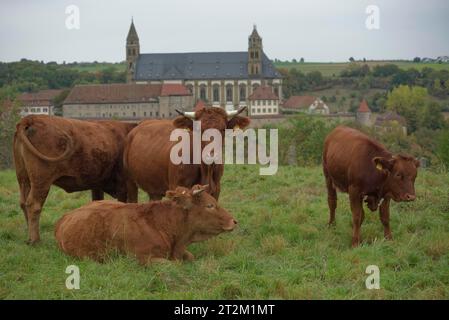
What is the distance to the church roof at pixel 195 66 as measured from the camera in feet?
427

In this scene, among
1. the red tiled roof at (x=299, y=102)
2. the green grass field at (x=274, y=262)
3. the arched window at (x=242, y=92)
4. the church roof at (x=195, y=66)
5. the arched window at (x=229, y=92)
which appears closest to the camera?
the green grass field at (x=274, y=262)

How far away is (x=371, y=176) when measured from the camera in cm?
838

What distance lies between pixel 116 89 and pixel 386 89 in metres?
54.9

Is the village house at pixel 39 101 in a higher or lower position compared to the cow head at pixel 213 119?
lower

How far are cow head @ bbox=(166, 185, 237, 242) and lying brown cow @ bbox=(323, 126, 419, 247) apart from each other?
1891 mm

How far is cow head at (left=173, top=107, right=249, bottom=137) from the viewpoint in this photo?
27.5ft

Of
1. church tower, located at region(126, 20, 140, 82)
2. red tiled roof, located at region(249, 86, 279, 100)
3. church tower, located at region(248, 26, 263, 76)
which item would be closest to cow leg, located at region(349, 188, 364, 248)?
red tiled roof, located at region(249, 86, 279, 100)

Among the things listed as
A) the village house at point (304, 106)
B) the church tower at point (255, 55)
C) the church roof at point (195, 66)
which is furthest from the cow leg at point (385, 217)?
the church tower at point (255, 55)

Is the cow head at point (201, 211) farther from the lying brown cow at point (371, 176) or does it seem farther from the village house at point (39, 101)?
the village house at point (39, 101)

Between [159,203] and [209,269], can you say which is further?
[159,203]

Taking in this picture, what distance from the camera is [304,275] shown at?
6.71 m

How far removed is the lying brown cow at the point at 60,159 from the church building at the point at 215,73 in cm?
11713

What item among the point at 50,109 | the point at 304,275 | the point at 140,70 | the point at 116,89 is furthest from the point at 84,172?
the point at 140,70
